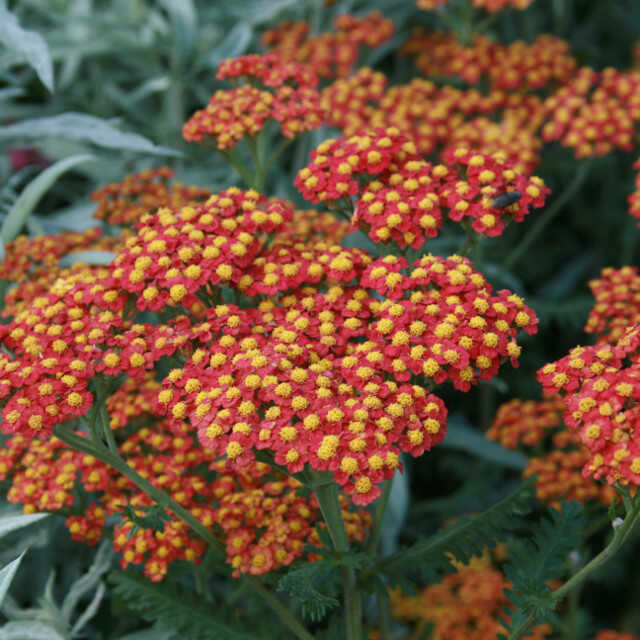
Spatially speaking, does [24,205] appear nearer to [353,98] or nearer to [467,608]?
[353,98]

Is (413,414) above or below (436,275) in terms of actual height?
below

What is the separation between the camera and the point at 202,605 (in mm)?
1495

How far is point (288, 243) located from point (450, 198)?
1.11ft

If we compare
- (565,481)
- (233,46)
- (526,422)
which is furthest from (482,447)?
(233,46)

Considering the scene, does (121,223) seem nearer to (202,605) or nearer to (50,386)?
(50,386)

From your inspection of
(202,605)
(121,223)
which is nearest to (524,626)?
(202,605)

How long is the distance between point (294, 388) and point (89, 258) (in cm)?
81

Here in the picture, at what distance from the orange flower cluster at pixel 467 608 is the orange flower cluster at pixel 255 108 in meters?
1.09

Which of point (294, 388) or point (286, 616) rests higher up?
point (294, 388)

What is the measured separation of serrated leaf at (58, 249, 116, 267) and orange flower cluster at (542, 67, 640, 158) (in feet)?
4.29

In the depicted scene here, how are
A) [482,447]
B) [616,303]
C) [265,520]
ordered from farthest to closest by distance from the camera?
[482,447] → [616,303] → [265,520]

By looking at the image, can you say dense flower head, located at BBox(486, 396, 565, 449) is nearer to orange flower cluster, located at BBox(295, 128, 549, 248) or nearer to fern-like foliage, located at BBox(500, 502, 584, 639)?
fern-like foliage, located at BBox(500, 502, 584, 639)

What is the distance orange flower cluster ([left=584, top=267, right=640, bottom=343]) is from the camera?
1.71 meters

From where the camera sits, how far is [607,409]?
1212 mm
